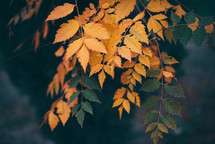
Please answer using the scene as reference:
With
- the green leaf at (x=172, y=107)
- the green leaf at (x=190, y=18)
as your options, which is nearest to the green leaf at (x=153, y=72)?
the green leaf at (x=172, y=107)

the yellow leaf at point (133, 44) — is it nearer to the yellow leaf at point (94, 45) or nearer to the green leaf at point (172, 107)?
the yellow leaf at point (94, 45)

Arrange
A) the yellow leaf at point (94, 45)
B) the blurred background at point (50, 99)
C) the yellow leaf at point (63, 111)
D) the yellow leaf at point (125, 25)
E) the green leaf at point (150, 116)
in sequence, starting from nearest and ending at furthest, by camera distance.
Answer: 1. the yellow leaf at point (94, 45)
2. the yellow leaf at point (125, 25)
3. the green leaf at point (150, 116)
4. the yellow leaf at point (63, 111)
5. the blurred background at point (50, 99)

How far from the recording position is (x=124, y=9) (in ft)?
2.27

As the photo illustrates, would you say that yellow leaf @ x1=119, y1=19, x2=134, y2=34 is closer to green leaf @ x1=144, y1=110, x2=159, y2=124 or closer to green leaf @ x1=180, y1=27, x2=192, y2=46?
green leaf @ x1=180, y1=27, x2=192, y2=46

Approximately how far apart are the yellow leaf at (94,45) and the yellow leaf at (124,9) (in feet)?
0.47

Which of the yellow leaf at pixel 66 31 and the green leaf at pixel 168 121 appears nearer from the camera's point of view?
the yellow leaf at pixel 66 31

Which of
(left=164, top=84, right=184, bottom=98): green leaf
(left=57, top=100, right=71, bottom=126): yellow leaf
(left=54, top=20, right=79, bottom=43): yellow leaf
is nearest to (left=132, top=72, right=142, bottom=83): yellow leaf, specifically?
(left=164, top=84, right=184, bottom=98): green leaf

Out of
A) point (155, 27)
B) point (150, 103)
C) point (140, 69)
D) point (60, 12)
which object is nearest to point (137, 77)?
point (140, 69)

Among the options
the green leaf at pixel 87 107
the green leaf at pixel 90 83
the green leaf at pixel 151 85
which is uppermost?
the green leaf at pixel 90 83

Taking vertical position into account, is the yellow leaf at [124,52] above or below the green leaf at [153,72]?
above

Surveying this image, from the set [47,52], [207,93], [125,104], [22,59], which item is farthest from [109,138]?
[207,93]

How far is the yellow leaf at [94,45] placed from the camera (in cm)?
61

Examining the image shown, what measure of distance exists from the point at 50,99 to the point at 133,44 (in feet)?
6.91

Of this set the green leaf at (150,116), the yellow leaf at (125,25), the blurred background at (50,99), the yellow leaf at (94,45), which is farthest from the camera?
the blurred background at (50,99)
